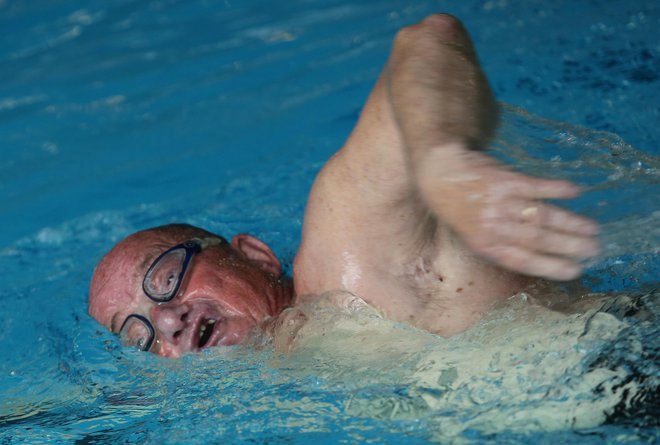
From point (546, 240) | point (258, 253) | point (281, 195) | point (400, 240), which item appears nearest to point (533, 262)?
Answer: point (546, 240)

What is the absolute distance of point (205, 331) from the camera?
2.67 metres

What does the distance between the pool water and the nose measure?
0.27 ft

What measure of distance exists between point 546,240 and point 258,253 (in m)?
1.63

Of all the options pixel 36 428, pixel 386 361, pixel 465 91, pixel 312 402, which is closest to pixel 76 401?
pixel 36 428

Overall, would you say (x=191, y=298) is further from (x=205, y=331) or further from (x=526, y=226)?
(x=526, y=226)

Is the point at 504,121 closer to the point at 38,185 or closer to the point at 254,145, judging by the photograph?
the point at 254,145

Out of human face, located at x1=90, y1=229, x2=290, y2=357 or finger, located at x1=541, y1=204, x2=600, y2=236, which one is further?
human face, located at x1=90, y1=229, x2=290, y2=357

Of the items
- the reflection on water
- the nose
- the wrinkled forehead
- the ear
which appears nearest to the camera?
the reflection on water

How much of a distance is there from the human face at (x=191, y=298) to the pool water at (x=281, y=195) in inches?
3.3

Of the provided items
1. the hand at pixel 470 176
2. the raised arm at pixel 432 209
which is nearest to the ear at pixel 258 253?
the raised arm at pixel 432 209

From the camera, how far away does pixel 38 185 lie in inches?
189

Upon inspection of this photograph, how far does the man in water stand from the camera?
5.02ft

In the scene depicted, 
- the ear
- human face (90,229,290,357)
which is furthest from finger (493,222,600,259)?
the ear

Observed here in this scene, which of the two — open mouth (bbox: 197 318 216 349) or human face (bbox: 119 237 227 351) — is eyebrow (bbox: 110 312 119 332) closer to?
human face (bbox: 119 237 227 351)
